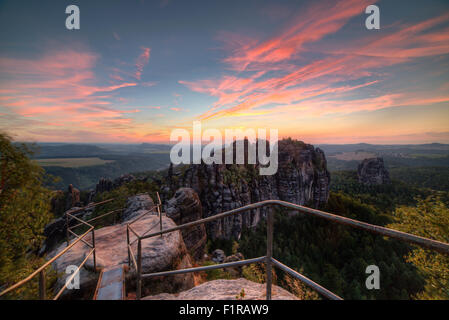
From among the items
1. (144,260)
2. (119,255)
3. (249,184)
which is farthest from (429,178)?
(119,255)

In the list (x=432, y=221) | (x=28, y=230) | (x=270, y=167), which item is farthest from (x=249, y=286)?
Result: (x=270, y=167)

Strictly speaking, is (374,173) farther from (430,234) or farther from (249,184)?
(430,234)

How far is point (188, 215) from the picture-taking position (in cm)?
2452

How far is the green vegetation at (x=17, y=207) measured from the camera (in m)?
5.17

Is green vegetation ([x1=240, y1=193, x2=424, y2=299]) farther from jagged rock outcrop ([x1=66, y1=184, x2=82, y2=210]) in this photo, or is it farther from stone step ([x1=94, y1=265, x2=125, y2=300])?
jagged rock outcrop ([x1=66, y1=184, x2=82, y2=210])

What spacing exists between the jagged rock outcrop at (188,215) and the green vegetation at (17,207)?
16672 mm

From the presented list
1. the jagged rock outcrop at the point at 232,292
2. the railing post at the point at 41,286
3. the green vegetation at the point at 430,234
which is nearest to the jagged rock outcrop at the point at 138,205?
the jagged rock outcrop at the point at 232,292

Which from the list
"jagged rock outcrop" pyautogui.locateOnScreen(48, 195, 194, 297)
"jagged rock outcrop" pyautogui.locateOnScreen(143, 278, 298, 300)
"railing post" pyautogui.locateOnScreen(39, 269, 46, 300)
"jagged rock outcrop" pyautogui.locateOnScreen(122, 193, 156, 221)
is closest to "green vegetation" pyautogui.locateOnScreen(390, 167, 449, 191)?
"jagged rock outcrop" pyautogui.locateOnScreen(122, 193, 156, 221)

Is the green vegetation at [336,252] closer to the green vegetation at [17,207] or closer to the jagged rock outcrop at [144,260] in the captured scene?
the jagged rock outcrop at [144,260]

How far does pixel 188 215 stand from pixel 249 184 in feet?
131

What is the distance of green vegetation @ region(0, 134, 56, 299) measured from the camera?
5172mm

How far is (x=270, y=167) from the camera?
7394 centimetres

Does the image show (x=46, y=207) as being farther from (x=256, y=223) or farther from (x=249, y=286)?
(x=256, y=223)
